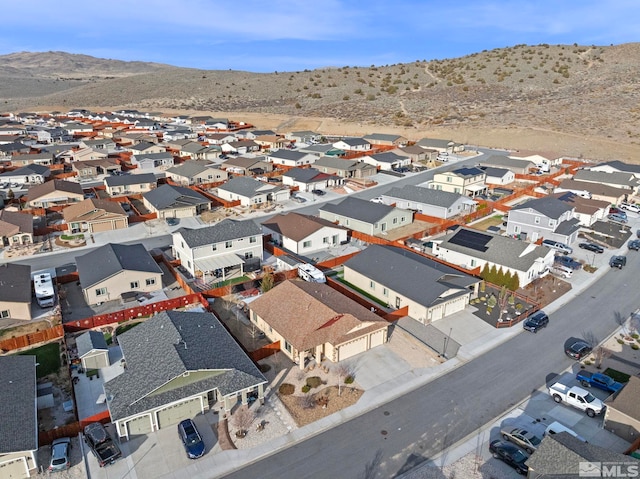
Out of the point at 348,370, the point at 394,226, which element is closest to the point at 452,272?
the point at 348,370

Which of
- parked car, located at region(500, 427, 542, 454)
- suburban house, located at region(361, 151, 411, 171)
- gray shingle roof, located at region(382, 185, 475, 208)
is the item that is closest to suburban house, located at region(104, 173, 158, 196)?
gray shingle roof, located at region(382, 185, 475, 208)

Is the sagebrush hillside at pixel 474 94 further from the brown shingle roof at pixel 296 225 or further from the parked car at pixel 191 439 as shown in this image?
the parked car at pixel 191 439

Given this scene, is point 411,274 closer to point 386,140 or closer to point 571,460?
point 571,460

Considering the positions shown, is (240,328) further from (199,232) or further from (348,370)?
(199,232)

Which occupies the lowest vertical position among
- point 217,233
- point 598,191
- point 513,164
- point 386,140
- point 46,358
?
point 46,358

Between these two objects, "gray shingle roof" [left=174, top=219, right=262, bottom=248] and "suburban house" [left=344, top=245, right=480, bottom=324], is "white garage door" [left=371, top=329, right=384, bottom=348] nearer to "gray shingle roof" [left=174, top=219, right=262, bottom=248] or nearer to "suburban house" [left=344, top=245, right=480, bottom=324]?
"suburban house" [left=344, top=245, right=480, bottom=324]

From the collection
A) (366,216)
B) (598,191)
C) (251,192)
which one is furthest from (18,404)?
(598,191)
